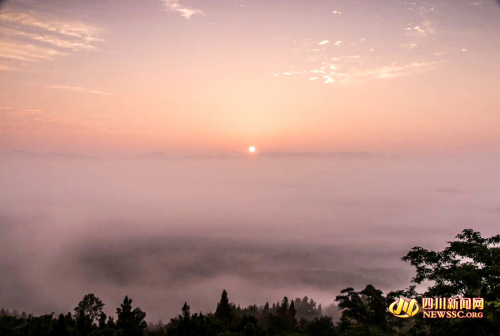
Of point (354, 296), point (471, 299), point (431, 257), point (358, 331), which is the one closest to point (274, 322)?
point (354, 296)

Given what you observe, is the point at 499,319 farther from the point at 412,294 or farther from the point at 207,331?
the point at 207,331

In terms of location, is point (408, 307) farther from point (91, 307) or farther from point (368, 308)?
point (91, 307)

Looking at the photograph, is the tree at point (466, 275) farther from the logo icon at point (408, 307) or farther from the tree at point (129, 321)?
the tree at point (129, 321)

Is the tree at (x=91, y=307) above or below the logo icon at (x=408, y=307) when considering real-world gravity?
below

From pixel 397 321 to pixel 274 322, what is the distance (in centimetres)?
2812

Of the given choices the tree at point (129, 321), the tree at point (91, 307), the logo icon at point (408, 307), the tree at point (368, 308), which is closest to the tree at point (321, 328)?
the tree at point (368, 308)

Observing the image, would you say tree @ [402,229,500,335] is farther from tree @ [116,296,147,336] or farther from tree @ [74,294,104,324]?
tree @ [74,294,104,324]

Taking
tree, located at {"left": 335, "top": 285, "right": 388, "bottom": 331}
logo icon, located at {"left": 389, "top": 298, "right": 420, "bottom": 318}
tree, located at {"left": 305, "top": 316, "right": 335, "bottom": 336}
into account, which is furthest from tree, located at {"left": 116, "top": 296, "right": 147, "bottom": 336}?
tree, located at {"left": 305, "top": 316, "right": 335, "bottom": 336}

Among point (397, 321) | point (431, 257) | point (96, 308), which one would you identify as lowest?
point (96, 308)

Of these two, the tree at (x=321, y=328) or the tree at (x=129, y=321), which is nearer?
the tree at (x=129, y=321)

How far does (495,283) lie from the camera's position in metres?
35.7

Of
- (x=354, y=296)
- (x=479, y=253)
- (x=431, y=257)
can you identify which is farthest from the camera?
(x=354, y=296)

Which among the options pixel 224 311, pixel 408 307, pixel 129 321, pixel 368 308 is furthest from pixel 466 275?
pixel 224 311

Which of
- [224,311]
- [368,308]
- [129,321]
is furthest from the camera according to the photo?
[224,311]
